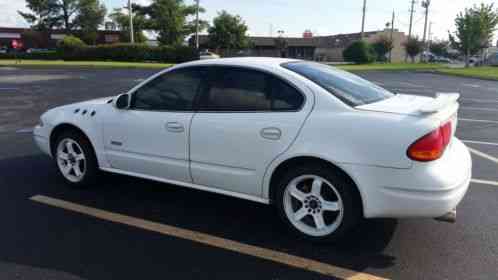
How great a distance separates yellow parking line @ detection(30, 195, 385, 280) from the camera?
119 inches

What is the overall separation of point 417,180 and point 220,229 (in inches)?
69.2

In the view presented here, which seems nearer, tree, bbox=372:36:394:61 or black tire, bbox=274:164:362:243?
black tire, bbox=274:164:362:243

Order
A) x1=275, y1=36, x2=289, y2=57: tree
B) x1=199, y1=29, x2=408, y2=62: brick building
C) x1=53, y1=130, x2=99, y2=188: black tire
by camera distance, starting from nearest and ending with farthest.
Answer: x1=53, y1=130, x2=99, y2=188: black tire
x1=275, y1=36, x2=289, y2=57: tree
x1=199, y1=29, x2=408, y2=62: brick building

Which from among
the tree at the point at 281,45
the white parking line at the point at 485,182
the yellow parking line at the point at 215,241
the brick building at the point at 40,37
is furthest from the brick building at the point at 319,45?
the yellow parking line at the point at 215,241

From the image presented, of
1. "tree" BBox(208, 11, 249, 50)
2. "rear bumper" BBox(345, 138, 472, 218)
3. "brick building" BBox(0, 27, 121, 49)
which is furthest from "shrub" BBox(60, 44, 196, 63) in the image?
"rear bumper" BBox(345, 138, 472, 218)

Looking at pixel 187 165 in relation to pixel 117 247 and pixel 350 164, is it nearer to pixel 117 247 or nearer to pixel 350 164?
pixel 117 247

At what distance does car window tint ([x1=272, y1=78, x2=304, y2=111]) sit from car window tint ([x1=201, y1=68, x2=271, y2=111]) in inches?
2.7

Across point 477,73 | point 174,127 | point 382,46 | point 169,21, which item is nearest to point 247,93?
point 174,127

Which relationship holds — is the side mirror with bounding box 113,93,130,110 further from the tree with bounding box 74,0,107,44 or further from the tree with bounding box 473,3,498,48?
the tree with bounding box 74,0,107,44

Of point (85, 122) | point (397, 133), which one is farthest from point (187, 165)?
point (397, 133)

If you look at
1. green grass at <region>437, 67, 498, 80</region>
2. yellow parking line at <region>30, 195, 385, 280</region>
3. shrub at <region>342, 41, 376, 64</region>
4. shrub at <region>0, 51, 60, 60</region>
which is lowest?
yellow parking line at <region>30, 195, 385, 280</region>

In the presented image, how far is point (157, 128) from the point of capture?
4.00 metres

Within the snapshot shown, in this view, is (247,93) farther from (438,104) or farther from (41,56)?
(41,56)

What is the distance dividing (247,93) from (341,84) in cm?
88
